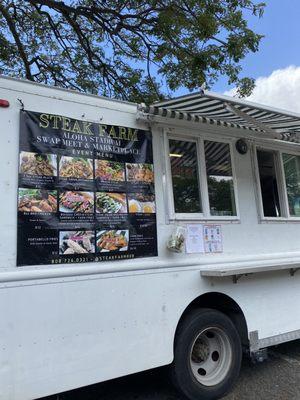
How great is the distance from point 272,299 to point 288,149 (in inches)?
80.1

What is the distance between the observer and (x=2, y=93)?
357cm

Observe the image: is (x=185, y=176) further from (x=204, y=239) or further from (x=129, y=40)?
(x=129, y=40)

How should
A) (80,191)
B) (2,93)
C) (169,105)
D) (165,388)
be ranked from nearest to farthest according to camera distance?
1. (2,93)
2. (80,191)
3. (169,105)
4. (165,388)

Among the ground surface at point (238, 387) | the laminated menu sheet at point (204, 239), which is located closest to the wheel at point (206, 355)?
the ground surface at point (238, 387)

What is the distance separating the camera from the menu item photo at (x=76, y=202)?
12.1 feet

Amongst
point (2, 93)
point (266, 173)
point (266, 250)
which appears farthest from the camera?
point (266, 173)

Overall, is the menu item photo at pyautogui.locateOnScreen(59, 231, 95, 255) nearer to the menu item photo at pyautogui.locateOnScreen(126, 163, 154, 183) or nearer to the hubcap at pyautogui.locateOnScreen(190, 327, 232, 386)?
the menu item photo at pyautogui.locateOnScreen(126, 163, 154, 183)

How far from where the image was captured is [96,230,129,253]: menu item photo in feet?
12.6

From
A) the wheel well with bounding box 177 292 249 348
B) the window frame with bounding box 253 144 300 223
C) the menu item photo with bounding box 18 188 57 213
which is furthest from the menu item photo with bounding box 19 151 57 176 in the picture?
the window frame with bounding box 253 144 300 223

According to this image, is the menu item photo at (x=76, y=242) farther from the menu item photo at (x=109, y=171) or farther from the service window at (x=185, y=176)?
the service window at (x=185, y=176)

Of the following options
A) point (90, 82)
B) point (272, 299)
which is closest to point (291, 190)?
point (272, 299)

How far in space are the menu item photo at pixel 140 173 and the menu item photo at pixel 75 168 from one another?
0.42m

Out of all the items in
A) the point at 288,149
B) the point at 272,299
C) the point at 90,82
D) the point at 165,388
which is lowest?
the point at 165,388

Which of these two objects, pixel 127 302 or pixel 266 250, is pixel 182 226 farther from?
pixel 266 250
